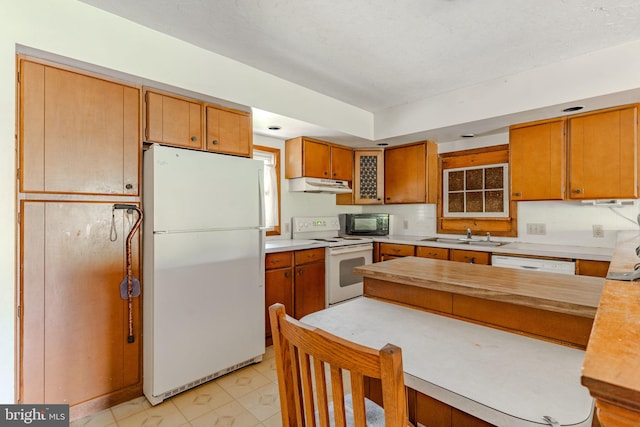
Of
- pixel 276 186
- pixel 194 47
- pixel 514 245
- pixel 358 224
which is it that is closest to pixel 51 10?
pixel 194 47

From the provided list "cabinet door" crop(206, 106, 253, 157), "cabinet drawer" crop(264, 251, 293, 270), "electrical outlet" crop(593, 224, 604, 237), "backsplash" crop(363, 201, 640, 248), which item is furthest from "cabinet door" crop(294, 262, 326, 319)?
"electrical outlet" crop(593, 224, 604, 237)

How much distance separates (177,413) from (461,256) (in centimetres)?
286

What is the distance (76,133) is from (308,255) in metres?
2.17

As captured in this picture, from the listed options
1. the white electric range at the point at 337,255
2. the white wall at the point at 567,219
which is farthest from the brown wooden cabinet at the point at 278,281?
the white wall at the point at 567,219

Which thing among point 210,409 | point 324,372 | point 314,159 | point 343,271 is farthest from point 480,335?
point 314,159

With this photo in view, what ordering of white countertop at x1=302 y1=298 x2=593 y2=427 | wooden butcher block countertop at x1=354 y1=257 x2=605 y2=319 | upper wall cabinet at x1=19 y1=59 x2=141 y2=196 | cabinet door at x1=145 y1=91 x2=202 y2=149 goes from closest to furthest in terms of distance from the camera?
1. white countertop at x1=302 y1=298 x2=593 y2=427
2. wooden butcher block countertop at x1=354 y1=257 x2=605 y2=319
3. upper wall cabinet at x1=19 y1=59 x2=141 y2=196
4. cabinet door at x1=145 y1=91 x2=202 y2=149

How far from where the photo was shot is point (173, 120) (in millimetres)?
2252

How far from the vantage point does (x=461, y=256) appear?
10.9 ft

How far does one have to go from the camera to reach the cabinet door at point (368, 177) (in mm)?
4273

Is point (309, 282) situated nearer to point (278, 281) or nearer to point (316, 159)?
point (278, 281)

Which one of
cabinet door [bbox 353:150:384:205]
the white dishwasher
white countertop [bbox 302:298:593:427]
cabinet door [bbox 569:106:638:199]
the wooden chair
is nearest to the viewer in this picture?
the wooden chair

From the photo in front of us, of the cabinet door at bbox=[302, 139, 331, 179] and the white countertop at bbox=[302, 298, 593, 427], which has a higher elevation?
the cabinet door at bbox=[302, 139, 331, 179]

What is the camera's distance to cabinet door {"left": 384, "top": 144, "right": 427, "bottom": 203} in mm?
3957

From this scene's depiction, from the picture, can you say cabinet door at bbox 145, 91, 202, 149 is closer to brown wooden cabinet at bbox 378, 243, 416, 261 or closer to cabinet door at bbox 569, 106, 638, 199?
brown wooden cabinet at bbox 378, 243, 416, 261
